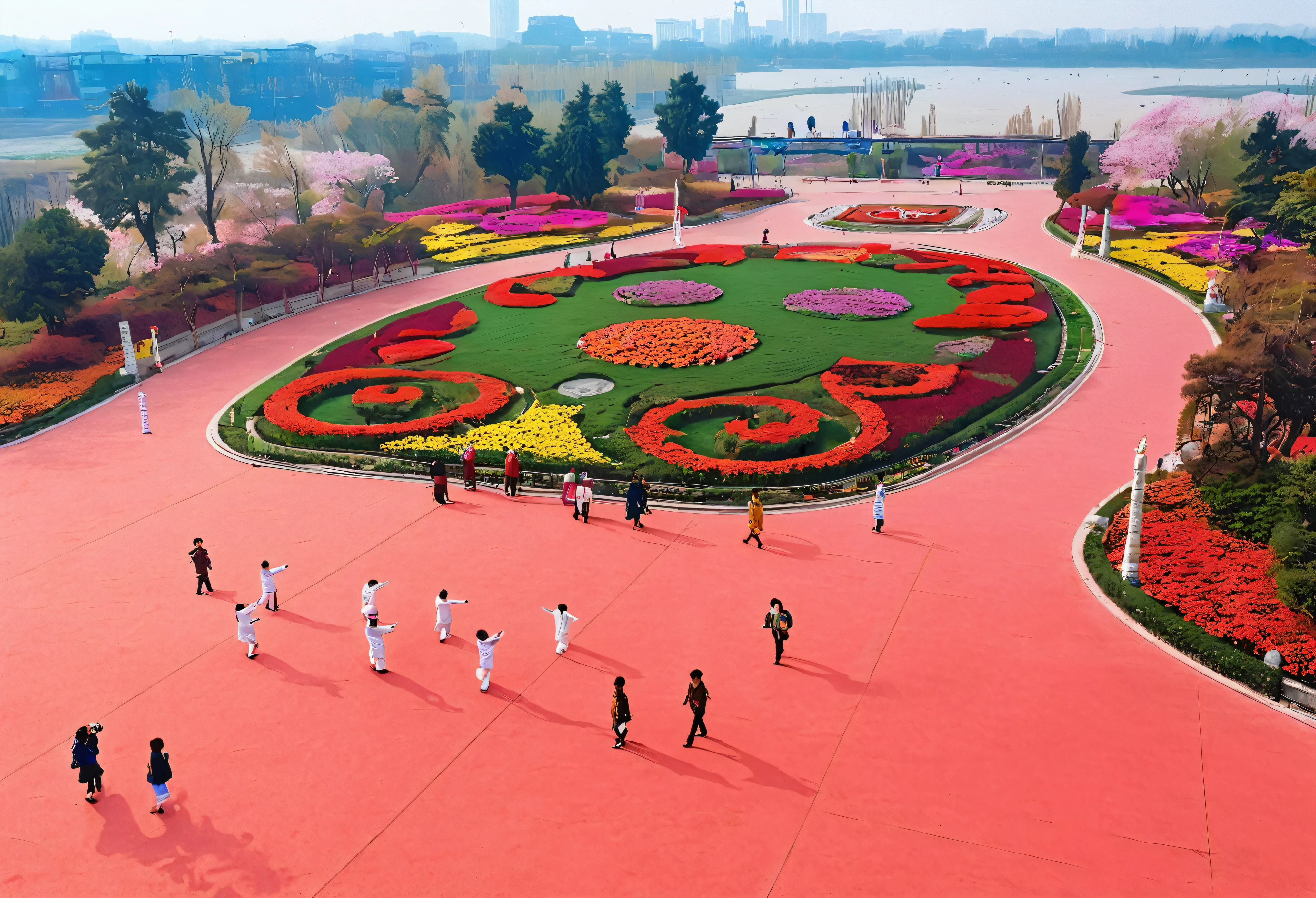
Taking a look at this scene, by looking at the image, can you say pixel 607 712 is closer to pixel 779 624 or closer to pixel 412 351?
pixel 779 624

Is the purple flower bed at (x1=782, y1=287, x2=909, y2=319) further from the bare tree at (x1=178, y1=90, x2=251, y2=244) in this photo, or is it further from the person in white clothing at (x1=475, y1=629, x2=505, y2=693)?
the bare tree at (x1=178, y1=90, x2=251, y2=244)

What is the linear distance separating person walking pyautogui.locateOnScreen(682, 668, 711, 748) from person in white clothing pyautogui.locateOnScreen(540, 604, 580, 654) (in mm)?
3167

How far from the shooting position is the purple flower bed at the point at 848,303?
42.2 meters

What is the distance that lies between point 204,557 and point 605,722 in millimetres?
10079

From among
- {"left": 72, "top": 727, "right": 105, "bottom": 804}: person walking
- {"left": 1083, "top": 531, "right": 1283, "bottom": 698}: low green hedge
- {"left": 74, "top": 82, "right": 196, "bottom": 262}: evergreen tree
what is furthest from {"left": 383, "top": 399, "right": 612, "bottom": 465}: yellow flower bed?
{"left": 74, "top": 82, "right": 196, "bottom": 262}: evergreen tree

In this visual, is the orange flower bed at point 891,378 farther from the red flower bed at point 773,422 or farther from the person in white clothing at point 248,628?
the person in white clothing at point 248,628

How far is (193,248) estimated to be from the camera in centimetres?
6656

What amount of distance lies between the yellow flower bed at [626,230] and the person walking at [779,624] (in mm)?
48789

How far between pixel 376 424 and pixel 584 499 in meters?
10.6

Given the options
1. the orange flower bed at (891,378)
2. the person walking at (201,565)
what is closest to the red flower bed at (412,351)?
the orange flower bed at (891,378)

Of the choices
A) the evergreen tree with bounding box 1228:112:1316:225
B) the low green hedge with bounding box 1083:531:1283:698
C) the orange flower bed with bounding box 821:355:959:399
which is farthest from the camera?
the evergreen tree with bounding box 1228:112:1316:225

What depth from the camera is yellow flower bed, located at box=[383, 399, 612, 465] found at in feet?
93.6

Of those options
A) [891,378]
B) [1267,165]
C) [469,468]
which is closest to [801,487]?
[469,468]

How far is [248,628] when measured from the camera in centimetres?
1861
